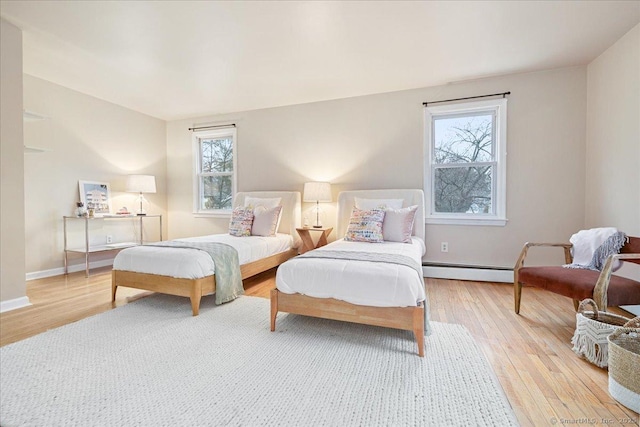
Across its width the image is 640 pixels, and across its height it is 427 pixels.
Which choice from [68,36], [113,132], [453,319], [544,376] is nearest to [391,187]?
[453,319]

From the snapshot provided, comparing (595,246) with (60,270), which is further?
(60,270)

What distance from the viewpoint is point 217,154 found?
5.18 meters

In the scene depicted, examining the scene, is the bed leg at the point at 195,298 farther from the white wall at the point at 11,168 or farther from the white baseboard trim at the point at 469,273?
the white baseboard trim at the point at 469,273

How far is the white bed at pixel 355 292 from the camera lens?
187cm

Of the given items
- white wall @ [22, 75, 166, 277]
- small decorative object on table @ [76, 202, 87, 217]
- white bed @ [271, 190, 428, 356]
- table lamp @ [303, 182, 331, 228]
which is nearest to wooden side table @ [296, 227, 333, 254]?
table lamp @ [303, 182, 331, 228]

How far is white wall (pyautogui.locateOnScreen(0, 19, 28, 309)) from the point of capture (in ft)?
8.53

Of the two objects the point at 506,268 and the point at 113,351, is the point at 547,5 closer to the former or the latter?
the point at 506,268

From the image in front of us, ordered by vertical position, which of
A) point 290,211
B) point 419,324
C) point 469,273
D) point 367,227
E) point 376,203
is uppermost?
point 376,203

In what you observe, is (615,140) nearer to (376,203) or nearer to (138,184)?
(376,203)

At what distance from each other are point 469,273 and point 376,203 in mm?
1486

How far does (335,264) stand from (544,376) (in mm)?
1387

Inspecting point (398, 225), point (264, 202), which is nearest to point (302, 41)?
point (398, 225)

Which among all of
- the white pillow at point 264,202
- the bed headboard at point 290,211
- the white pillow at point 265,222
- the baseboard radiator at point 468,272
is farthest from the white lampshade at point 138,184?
the baseboard radiator at point 468,272

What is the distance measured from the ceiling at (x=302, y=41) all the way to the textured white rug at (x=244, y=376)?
8.36ft
